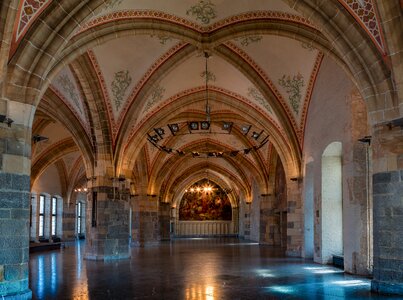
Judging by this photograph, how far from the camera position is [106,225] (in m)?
13.9

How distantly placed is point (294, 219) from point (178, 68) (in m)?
5.69

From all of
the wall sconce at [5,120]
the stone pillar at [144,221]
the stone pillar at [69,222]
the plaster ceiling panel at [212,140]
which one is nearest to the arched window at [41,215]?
the stone pillar at [69,222]

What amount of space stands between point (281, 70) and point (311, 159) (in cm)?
262

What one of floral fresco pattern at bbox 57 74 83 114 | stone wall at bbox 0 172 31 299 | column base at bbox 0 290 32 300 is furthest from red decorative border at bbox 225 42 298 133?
column base at bbox 0 290 32 300

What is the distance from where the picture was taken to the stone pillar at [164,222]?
2752 cm

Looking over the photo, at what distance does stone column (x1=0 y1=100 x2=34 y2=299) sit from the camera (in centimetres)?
691

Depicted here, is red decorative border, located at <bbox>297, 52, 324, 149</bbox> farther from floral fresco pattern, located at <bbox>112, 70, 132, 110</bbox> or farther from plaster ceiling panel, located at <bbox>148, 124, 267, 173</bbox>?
plaster ceiling panel, located at <bbox>148, 124, 267, 173</bbox>

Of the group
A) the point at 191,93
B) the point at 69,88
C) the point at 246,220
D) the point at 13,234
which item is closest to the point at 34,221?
the point at 69,88

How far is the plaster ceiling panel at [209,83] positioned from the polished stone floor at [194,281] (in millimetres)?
5033

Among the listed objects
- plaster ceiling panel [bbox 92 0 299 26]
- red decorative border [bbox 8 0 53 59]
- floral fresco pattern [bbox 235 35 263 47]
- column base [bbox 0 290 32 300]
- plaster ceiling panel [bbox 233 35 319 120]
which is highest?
plaster ceiling panel [bbox 92 0 299 26]

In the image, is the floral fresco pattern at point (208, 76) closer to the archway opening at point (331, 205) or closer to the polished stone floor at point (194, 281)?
the archway opening at point (331, 205)

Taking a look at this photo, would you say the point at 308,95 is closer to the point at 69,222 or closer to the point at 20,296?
the point at 20,296

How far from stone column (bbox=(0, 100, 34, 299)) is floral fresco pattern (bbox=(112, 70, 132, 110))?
5798 mm

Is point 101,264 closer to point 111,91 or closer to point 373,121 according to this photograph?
point 111,91
